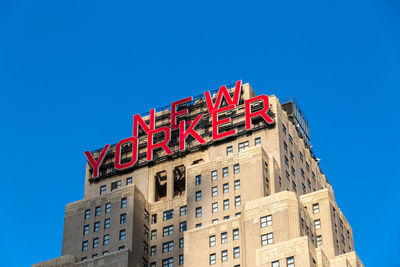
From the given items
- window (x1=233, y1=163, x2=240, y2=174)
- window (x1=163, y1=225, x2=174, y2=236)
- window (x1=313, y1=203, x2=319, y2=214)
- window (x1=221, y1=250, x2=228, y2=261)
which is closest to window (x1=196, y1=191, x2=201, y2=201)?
window (x1=233, y1=163, x2=240, y2=174)

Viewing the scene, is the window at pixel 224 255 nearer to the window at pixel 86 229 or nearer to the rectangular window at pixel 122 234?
the rectangular window at pixel 122 234

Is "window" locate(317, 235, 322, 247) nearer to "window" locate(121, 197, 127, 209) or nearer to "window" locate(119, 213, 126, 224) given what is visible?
"window" locate(119, 213, 126, 224)

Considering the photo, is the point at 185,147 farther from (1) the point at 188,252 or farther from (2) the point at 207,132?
(1) the point at 188,252

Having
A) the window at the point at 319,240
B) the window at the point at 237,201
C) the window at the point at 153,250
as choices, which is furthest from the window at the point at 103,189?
the window at the point at 319,240

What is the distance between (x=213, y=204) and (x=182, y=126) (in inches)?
1057

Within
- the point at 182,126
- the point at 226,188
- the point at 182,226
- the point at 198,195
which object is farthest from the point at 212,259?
the point at 182,126

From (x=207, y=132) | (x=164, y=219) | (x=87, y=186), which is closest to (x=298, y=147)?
(x=207, y=132)

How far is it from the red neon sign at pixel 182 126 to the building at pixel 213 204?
93 centimetres

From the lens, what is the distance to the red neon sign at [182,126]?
183000mm

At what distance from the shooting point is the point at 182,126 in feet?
624

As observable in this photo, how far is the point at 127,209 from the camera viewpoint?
6909 inches

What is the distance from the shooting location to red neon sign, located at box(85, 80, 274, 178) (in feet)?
600

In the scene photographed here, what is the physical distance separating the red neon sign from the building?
36.8 inches

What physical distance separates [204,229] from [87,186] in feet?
137
